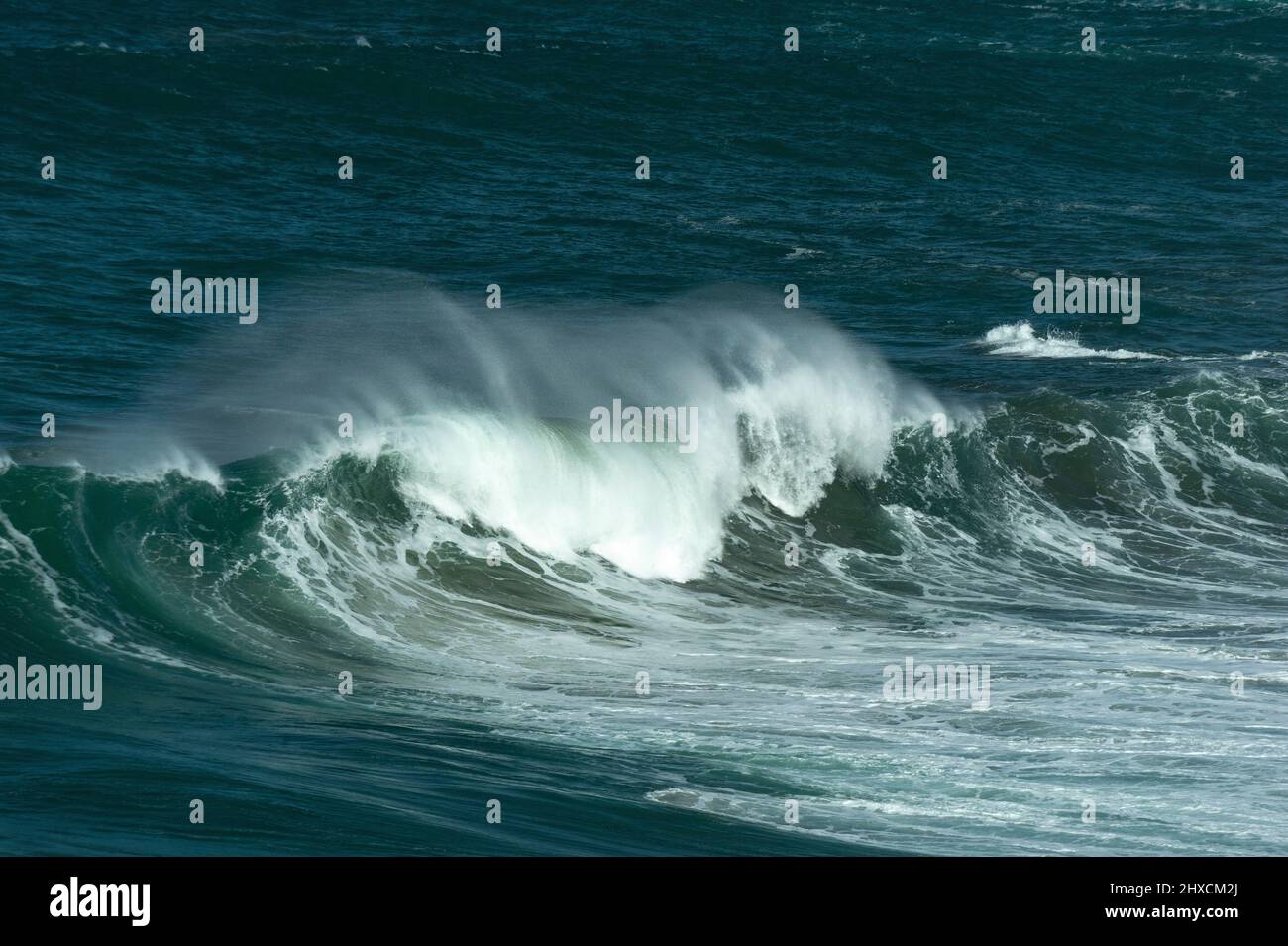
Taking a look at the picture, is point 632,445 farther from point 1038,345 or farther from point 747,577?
point 1038,345

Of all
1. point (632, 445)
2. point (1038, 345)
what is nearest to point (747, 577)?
point (632, 445)

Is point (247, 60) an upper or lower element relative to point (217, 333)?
upper

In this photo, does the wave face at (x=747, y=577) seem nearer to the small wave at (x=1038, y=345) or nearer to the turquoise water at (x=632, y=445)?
the turquoise water at (x=632, y=445)

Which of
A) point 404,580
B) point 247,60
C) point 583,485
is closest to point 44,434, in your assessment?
point 404,580

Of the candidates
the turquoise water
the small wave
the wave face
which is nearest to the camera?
the turquoise water

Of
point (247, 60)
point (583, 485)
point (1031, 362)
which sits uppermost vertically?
point (247, 60)

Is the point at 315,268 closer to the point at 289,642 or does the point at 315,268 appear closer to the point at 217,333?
the point at 217,333

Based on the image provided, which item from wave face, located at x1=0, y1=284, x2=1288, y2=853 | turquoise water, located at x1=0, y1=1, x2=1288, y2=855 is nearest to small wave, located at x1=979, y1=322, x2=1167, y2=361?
turquoise water, located at x1=0, y1=1, x2=1288, y2=855

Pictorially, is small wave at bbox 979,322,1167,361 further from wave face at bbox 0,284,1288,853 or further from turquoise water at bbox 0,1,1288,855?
wave face at bbox 0,284,1288,853
